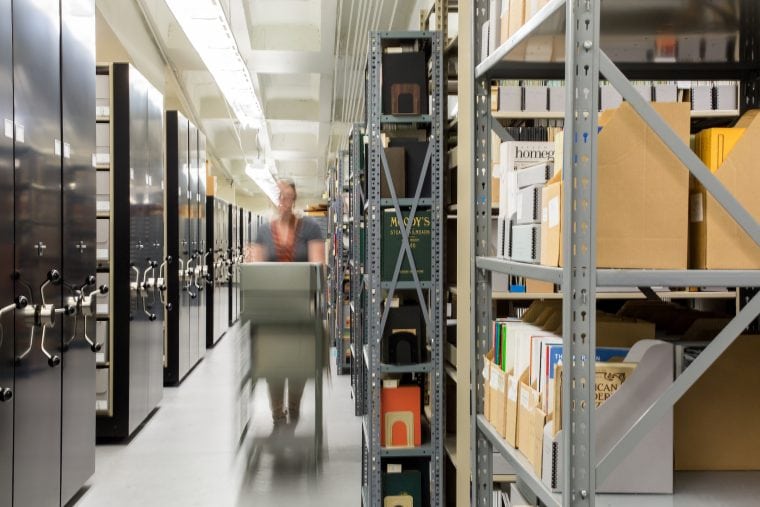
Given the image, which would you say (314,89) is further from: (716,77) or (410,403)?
(716,77)

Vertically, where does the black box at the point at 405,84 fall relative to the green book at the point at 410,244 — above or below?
above

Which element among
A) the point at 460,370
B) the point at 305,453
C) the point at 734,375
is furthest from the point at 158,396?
the point at 734,375

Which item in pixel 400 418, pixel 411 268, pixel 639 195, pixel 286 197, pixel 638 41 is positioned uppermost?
pixel 638 41

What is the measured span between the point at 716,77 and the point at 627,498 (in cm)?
142

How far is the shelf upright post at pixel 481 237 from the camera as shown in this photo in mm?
2119

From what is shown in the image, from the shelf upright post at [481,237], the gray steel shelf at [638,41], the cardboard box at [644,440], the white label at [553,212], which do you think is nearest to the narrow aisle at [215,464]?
the shelf upright post at [481,237]

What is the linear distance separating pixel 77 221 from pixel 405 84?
1.94 m

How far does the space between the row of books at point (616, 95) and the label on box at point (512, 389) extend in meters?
2.49

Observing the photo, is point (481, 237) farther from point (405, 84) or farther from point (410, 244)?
point (405, 84)

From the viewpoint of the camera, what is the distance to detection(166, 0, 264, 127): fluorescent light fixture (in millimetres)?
5562

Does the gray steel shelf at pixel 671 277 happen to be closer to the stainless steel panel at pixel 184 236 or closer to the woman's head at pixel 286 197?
the woman's head at pixel 286 197

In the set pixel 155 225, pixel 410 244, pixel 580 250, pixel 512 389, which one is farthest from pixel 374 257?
pixel 155 225

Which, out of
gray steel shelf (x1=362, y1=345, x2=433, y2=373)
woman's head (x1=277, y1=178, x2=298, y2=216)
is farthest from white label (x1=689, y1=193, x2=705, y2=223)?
woman's head (x1=277, y1=178, x2=298, y2=216)

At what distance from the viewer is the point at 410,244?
372 centimetres
